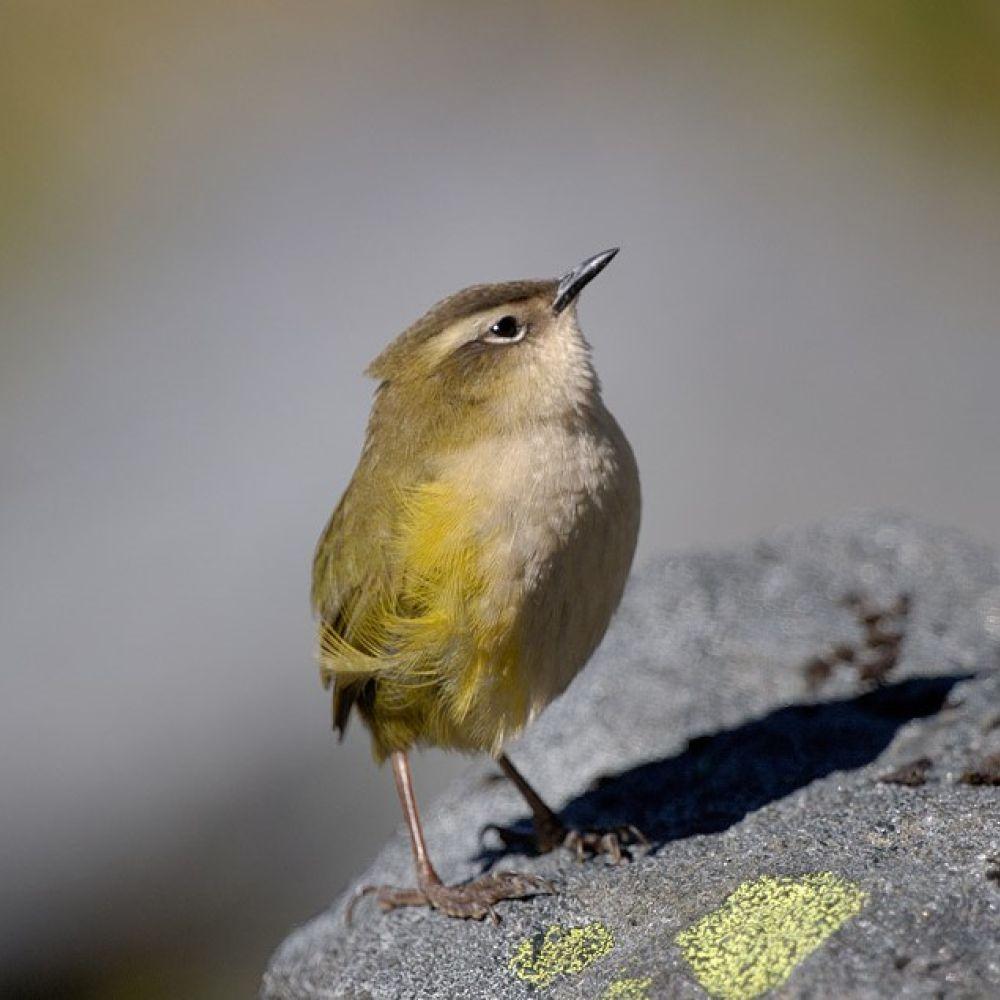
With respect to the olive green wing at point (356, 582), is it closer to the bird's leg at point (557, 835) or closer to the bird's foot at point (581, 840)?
the bird's leg at point (557, 835)

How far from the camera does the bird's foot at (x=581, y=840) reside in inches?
217

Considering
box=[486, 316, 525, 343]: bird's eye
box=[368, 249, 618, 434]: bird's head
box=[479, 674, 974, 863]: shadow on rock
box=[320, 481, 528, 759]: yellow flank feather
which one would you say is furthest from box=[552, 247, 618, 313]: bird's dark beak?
box=[479, 674, 974, 863]: shadow on rock

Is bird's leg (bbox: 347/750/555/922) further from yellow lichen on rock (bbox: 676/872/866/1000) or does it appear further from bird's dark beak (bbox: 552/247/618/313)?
bird's dark beak (bbox: 552/247/618/313)

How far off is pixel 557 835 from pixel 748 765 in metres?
0.75

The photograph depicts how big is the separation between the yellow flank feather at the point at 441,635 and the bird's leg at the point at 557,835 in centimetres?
49

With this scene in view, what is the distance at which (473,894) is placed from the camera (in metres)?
5.37

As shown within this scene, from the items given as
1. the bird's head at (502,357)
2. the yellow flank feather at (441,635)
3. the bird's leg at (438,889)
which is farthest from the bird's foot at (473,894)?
the bird's head at (502,357)

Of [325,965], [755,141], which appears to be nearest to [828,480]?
[755,141]

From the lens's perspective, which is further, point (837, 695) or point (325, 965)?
point (837, 695)

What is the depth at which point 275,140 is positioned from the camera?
47.5ft

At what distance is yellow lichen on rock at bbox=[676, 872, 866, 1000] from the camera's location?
13.0 feet

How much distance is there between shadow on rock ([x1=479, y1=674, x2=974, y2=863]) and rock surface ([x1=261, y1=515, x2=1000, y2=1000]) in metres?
0.01

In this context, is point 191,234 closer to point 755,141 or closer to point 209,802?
point 755,141

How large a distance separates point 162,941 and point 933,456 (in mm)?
5629
